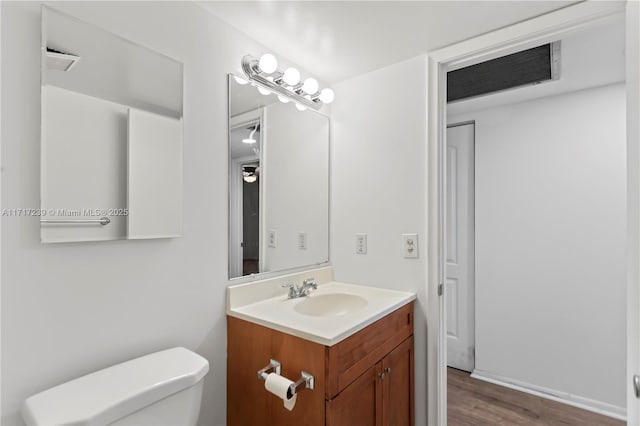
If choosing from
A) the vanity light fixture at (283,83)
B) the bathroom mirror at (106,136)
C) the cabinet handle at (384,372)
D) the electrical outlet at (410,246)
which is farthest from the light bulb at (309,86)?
the cabinet handle at (384,372)

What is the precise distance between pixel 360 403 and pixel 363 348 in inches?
8.5

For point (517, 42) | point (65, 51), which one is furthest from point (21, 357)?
point (517, 42)

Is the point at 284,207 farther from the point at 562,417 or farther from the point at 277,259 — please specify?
the point at 562,417

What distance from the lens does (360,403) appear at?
1.30 meters

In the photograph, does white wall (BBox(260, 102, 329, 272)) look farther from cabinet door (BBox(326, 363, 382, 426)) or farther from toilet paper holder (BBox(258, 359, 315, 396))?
cabinet door (BBox(326, 363, 382, 426))

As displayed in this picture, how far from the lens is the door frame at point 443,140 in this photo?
98 centimetres

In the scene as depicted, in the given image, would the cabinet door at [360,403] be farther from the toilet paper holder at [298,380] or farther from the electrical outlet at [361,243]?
the electrical outlet at [361,243]

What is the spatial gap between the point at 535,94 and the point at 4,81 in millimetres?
2789

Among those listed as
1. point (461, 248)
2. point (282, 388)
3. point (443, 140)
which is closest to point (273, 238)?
point (282, 388)

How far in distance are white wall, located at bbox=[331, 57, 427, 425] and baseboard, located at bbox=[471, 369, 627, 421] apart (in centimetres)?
113

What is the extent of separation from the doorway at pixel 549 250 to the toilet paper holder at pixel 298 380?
135cm

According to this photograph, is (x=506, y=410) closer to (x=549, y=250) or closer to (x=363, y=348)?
(x=549, y=250)

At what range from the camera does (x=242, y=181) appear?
153cm

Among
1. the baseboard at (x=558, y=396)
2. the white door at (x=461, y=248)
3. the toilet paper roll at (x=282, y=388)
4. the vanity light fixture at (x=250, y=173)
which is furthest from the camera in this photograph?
the white door at (x=461, y=248)
